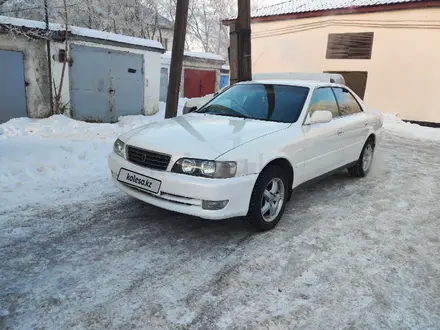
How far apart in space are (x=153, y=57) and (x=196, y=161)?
9752 mm

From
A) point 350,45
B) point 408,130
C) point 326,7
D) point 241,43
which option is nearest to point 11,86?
point 241,43

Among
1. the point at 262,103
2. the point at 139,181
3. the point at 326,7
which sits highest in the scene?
the point at 326,7

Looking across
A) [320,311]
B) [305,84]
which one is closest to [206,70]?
[305,84]

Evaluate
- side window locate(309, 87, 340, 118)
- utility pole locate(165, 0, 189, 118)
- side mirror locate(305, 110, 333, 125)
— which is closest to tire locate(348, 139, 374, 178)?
side window locate(309, 87, 340, 118)

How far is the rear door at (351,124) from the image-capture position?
16.6 feet

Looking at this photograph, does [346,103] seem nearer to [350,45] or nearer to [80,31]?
[80,31]

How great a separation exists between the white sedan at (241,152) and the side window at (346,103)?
2.7 inches

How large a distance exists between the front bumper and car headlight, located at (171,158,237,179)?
0.15 feet

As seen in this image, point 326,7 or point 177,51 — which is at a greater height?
point 326,7

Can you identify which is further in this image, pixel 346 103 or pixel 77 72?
pixel 77 72

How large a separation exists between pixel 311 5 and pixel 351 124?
14.4 meters

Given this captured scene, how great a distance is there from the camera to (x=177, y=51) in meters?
7.49

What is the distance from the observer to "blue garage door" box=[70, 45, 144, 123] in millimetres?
10148

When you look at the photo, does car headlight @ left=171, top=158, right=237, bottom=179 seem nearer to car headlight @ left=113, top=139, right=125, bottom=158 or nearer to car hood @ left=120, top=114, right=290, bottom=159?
car hood @ left=120, top=114, right=290, bottom=159
